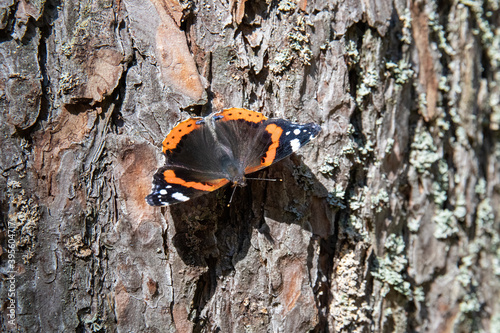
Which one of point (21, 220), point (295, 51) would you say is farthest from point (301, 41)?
point (21, 220)

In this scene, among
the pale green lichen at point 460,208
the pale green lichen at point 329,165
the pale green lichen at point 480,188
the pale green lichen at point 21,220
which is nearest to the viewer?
the pale green lichen at point 21,220

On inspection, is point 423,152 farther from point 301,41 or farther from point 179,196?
point 179,196

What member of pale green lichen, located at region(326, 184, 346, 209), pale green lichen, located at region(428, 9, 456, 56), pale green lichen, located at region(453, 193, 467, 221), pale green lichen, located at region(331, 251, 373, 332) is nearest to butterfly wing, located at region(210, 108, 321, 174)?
pale green lichen, located at region(326, 184, 346, 209)

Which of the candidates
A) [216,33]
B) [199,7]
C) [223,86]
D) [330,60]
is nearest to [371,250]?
[330,60]

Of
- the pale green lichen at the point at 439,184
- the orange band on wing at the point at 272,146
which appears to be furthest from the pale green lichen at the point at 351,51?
the pale green lichen at the point at 439,184

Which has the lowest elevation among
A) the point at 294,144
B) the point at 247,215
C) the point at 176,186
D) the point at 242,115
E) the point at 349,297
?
the point at 349,297

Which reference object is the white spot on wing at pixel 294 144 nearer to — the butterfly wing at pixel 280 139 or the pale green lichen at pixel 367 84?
the butterfly wing at pixel 280 139

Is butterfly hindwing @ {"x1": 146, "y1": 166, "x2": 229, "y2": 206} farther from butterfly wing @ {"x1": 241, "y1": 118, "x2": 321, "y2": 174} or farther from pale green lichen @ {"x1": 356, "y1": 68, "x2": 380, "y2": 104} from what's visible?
pale green lichen @ {"x1": 356, "y1": 68, "x2": 380, "y2": 104}
